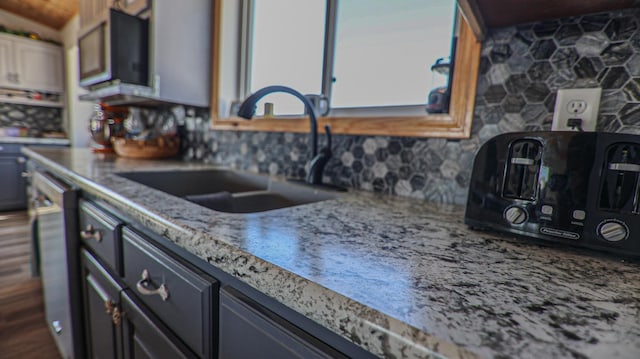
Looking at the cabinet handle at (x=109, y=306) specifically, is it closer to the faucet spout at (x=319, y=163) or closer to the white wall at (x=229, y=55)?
the faucet spout at (x=319, y=163)

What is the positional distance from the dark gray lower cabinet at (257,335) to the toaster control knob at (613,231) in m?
0.42

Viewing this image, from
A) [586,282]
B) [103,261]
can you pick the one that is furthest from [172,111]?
[586,282]

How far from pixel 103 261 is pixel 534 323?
104 cm

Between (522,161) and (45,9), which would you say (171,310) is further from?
(45,9)

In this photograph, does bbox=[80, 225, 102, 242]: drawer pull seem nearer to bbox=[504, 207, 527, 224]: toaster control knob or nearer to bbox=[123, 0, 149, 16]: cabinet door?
bbox=[504, 207, 527, 224]: toaster control knob

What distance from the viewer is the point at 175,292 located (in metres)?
0.56

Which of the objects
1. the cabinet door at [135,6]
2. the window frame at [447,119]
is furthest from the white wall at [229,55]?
the window frame at [447,119]

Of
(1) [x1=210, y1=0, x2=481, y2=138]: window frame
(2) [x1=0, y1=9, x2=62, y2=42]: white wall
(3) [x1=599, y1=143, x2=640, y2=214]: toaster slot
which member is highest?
(2) [x1=0, y1=9, x2=62, y2=42]: white wall

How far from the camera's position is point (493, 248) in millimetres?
486

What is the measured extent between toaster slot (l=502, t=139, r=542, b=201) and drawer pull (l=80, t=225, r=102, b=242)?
3.34 ft

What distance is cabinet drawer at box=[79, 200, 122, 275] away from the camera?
78cm

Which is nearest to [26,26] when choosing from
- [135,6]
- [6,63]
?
[6,63]

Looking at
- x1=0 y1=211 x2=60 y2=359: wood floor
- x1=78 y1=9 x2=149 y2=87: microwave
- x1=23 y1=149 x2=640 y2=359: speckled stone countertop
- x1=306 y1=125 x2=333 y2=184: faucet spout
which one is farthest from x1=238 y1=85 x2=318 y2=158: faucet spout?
x1=0 y1=211 x2=60 y2=359: wood floor

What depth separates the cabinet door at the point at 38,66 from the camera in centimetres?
387
